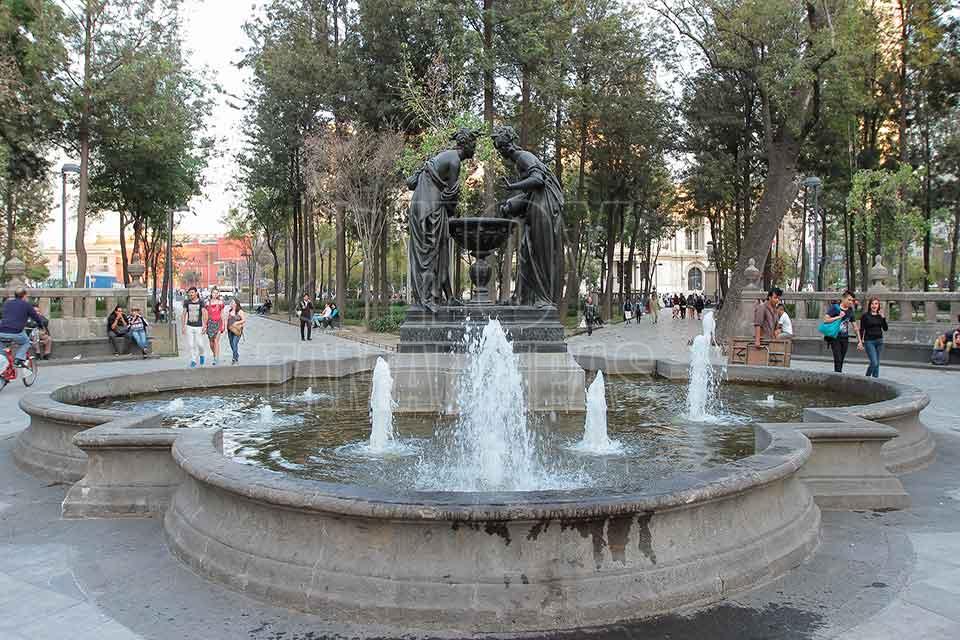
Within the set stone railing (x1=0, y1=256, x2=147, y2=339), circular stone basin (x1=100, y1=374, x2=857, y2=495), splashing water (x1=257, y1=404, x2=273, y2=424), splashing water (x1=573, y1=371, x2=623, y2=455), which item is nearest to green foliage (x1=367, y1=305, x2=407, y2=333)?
stone railing (x1=0, y1=256, x2=147, y2=339)

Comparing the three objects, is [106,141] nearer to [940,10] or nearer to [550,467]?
[550,467]

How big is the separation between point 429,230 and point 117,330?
41.5 feet

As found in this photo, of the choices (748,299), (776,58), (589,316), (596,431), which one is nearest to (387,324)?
(589,316)

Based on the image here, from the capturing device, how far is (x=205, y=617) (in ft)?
12.9

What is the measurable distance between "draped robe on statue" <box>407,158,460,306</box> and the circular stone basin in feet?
5.95

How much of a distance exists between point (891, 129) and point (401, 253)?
38.6 meters

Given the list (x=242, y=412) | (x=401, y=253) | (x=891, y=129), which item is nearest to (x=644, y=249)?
(x=401, y=253)

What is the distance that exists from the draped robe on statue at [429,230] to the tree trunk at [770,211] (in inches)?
610

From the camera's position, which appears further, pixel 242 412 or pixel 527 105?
pixel 527 105

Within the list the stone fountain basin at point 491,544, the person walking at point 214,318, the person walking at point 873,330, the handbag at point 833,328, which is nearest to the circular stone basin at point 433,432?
the stone fountain basin at point 491,544

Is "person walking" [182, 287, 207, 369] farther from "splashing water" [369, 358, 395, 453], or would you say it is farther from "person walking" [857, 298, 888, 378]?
"person walking" [857, 298, 888, 378]

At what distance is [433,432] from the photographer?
7938 mm

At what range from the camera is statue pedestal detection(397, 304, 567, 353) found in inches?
374

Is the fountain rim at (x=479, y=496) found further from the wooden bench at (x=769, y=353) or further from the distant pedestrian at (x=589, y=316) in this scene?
the distant pedestrian at (x=589, y=316)
